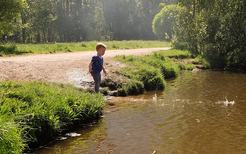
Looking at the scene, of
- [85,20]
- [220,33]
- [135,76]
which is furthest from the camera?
[85,20]

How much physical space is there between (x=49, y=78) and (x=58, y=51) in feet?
66.5

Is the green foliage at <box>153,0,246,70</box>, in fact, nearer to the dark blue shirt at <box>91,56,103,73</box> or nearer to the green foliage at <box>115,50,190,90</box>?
the green foliage at <box>115,50,190,90</box>

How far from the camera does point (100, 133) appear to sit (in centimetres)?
1384

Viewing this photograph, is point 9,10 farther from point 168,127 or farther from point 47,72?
point 168,127

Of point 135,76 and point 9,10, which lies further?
point 9,10

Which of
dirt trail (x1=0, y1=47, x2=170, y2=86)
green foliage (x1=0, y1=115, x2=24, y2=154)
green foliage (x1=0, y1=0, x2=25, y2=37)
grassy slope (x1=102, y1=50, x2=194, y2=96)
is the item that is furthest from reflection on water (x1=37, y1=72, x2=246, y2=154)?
green foliage (x1=0, y1=0, x2=25, y2=37)

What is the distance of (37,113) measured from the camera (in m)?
12.3

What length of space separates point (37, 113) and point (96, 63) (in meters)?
5.79

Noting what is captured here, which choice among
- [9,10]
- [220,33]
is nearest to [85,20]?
[9,10]

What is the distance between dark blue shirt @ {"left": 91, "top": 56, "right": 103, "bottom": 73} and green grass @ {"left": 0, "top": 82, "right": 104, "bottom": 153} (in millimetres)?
1569

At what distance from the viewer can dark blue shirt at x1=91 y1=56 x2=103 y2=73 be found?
17656 millimetres

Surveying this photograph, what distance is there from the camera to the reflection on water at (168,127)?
12094 millimetres

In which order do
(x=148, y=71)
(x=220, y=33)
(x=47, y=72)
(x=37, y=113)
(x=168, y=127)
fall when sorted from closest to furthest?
(x=37, y=113) → (x=168, y=127) → (x=47, y=72) → (x=148, y=71) → (x=220, y=33)

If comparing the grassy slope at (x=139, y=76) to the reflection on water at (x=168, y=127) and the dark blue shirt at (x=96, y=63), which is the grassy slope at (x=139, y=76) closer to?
the reflection on water at (x=168, y=127)
